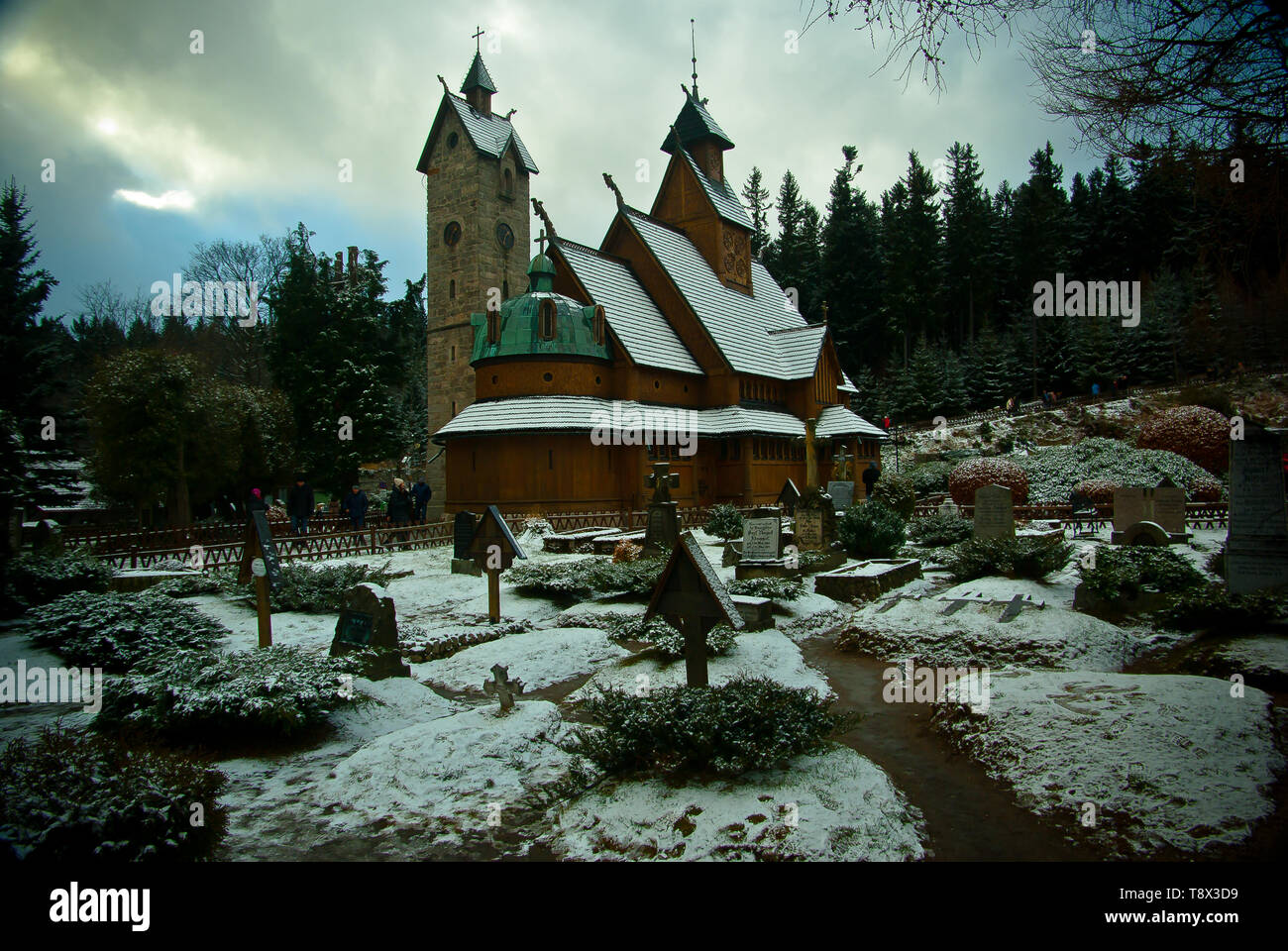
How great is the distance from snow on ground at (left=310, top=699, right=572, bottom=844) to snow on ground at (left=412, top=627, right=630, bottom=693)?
6.65ft

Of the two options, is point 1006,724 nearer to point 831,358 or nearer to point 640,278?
point 640,278

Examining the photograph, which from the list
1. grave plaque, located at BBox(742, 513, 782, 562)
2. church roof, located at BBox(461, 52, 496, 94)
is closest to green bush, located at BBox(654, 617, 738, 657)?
grave plaque, located at BBox(742, 513, 782, 562)

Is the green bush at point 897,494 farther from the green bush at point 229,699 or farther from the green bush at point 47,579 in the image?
the green bush at point 47,579

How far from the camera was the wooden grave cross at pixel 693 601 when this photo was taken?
20.5ft

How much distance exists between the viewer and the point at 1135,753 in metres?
4.52

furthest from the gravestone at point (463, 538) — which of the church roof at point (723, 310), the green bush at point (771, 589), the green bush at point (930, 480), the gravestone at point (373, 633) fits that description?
the green bush at point (930, 480)

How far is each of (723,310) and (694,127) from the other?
38.7ft

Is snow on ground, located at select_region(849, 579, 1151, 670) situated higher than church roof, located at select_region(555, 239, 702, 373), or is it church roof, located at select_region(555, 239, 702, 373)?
church roof, located at select_region(555, 239, 702, 373)

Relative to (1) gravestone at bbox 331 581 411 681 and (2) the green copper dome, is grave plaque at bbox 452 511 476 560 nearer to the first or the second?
(1) gravestone at bbox 331 581 411 681

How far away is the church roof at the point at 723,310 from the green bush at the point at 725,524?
37.6 feet

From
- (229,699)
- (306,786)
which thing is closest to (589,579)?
(229,699)

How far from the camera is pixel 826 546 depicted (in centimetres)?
1650

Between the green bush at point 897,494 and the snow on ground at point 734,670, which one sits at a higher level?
the green bush at point 897,494

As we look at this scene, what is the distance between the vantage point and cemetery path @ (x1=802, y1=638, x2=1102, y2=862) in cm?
394
